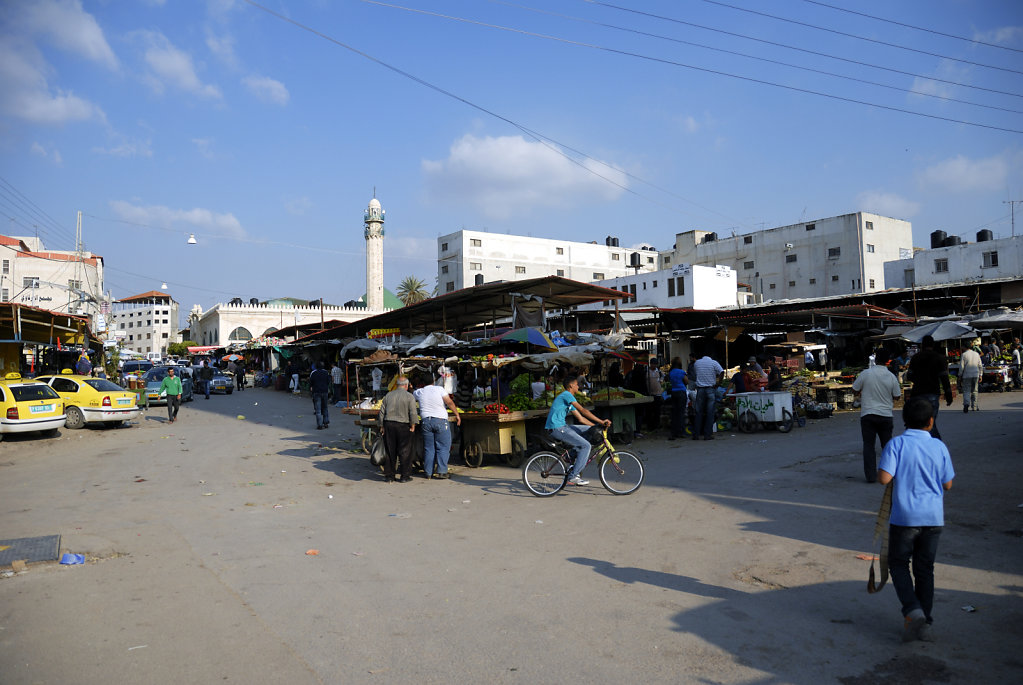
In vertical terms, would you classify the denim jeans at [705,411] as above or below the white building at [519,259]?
below

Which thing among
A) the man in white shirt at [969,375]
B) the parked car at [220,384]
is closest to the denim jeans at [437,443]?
the man in white shirt at [969,375]

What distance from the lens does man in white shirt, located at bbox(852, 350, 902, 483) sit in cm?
963

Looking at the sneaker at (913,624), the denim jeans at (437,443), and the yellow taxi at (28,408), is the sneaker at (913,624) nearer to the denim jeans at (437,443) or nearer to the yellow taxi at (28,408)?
the denim jeans at (437,443)

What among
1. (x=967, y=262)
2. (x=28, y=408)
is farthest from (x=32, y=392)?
(x=967, y=262)

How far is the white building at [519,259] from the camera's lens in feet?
243

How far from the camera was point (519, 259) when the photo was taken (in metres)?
77.4

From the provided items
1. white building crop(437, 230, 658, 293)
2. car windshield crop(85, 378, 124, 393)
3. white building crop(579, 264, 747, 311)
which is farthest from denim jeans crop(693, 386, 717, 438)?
white building crop(437, 230, 658, 293)

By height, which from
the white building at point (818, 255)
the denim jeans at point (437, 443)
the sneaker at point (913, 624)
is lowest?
the sneaker at point (913, 624)

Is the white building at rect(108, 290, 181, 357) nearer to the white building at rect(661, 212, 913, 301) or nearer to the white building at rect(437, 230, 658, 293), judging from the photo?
the white building at rect(437, 230, 658, 293)

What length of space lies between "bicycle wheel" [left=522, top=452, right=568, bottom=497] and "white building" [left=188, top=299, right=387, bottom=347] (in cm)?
Result: 6572

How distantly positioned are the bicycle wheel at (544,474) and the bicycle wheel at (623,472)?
0.62 meters

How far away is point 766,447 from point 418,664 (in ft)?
36.6

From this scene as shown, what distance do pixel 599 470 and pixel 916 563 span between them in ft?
18.4

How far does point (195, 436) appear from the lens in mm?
18969
